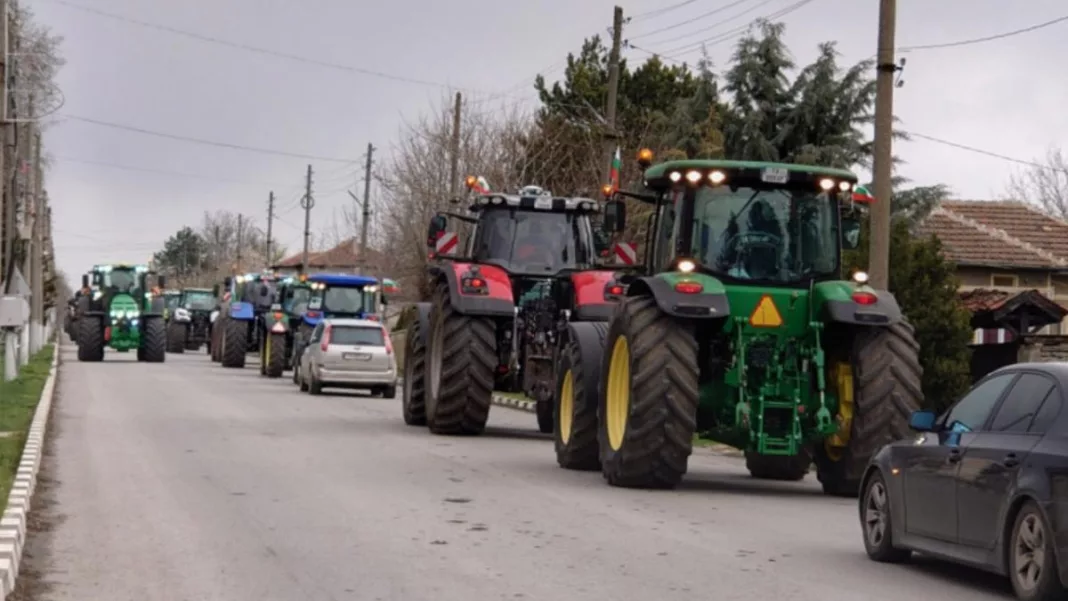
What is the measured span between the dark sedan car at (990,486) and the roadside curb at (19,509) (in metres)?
5.61

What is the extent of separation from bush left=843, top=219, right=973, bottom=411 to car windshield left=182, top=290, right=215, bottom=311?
49251 mm

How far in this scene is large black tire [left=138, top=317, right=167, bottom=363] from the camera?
5403cm

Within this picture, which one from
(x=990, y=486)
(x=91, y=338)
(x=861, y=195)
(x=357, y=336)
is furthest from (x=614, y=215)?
(x=91, y=338)

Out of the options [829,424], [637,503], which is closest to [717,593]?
[637,503]

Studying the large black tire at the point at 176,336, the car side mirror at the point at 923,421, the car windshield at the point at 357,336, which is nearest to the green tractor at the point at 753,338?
the car side mirror at the point at 923,421

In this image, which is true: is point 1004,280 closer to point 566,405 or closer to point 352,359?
point 352,359

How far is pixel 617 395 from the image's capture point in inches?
715

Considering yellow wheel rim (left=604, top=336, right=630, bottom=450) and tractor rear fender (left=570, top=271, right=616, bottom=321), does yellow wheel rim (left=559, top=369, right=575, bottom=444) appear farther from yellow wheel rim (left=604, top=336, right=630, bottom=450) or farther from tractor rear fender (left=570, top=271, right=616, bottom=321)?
tractor rear fender (left=570, top=271, right=616, bottom=321)

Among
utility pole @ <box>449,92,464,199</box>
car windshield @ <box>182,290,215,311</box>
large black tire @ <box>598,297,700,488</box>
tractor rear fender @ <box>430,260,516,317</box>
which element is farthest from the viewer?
car windshield @ <box>182,290,215,311</box>

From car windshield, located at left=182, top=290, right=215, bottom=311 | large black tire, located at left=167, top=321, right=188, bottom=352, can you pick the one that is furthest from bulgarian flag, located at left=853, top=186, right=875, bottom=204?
car windshield, located at left=182, top=290, right=215, bottom=311

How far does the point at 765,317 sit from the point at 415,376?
9689mm

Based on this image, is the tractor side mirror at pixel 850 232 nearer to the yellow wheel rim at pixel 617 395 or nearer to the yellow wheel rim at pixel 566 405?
the yellow wheel rim at pixel 617 395

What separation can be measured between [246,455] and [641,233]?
2513cm

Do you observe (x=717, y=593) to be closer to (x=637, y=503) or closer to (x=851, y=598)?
(x=851, y=598)
